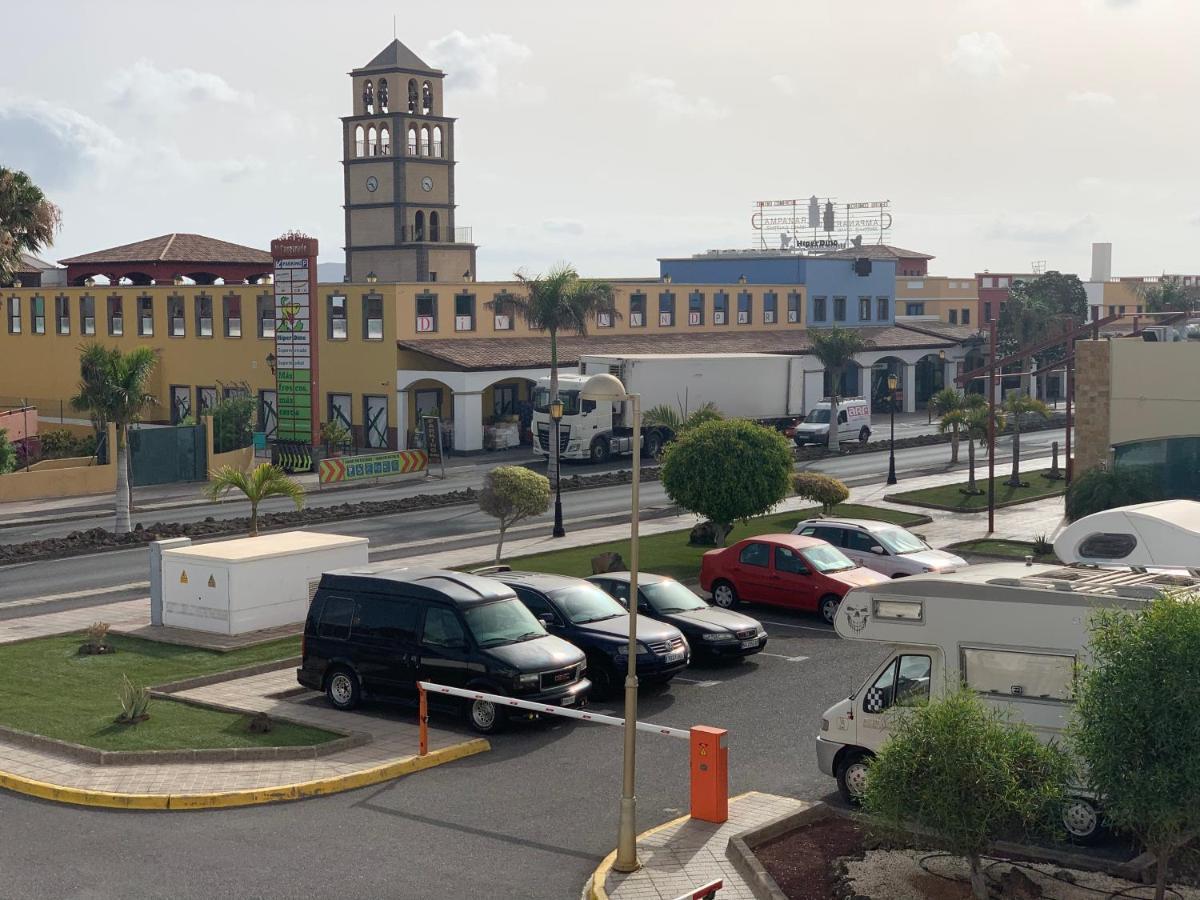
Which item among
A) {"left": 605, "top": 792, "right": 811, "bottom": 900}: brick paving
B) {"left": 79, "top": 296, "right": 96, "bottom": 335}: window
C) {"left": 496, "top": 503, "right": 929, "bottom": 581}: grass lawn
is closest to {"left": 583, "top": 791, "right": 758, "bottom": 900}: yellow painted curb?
{"left": 605, "top": 792, "right": 811, "bottom": 900}: brick paving

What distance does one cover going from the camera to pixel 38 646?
80.3 ft

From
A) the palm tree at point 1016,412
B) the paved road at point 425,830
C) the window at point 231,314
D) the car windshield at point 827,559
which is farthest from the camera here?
the window at point 231,314

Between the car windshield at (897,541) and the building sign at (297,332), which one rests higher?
the building sign at (297,332)

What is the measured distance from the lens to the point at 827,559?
2817 cm

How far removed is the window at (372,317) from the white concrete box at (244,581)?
37266 millimetres

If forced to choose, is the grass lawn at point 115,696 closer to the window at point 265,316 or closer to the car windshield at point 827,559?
the car windshield at point 827,559

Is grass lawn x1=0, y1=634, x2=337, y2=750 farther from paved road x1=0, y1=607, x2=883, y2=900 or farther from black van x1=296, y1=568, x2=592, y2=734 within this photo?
paved road x1=0, y1=607, x2=883, y2=900

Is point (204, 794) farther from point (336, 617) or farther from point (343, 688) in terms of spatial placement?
point (336, 617)

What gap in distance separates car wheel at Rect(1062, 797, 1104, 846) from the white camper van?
0.4 inches

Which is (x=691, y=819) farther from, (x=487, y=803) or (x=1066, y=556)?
(x=1066, y=556)

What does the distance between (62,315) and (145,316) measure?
6127 millimetres

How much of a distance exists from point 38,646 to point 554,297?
32.1m

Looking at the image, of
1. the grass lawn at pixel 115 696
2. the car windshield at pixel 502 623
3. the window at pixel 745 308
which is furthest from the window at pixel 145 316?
the car windshield at pixel 502 623

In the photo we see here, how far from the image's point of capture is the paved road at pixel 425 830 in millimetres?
14172
